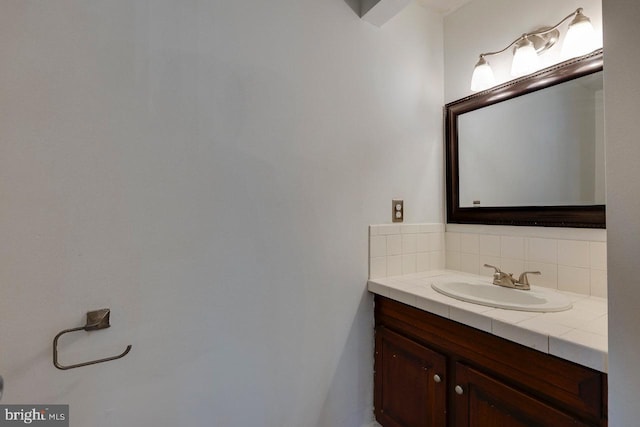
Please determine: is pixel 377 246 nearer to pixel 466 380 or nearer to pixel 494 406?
pixel 466 380

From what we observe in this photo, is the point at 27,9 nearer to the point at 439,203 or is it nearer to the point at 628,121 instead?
the point at 628,121

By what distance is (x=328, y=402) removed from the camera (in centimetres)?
144

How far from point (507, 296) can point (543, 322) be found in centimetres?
49

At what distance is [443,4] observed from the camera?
1820mm

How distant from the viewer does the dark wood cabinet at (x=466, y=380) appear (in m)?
0.86

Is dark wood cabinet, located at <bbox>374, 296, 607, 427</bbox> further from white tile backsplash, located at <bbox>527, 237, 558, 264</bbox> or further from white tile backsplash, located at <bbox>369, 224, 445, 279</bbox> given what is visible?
white tile backsplash, located at <bbox>527, 237, 558, 264</bbox>

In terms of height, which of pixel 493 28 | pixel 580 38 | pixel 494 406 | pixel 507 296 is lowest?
pixel 494 406

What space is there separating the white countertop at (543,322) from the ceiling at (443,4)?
5.82ft

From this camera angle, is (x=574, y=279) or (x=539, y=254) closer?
(x=574, y=279)

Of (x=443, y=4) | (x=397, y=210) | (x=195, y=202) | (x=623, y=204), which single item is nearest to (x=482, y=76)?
(x=443, y=4)

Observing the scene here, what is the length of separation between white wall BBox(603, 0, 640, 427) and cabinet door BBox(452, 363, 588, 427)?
31 cm

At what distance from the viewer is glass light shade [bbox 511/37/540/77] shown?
1.44 m

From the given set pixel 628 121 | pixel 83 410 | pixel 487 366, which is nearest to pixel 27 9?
pixel 83 410

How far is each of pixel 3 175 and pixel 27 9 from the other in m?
0.53
